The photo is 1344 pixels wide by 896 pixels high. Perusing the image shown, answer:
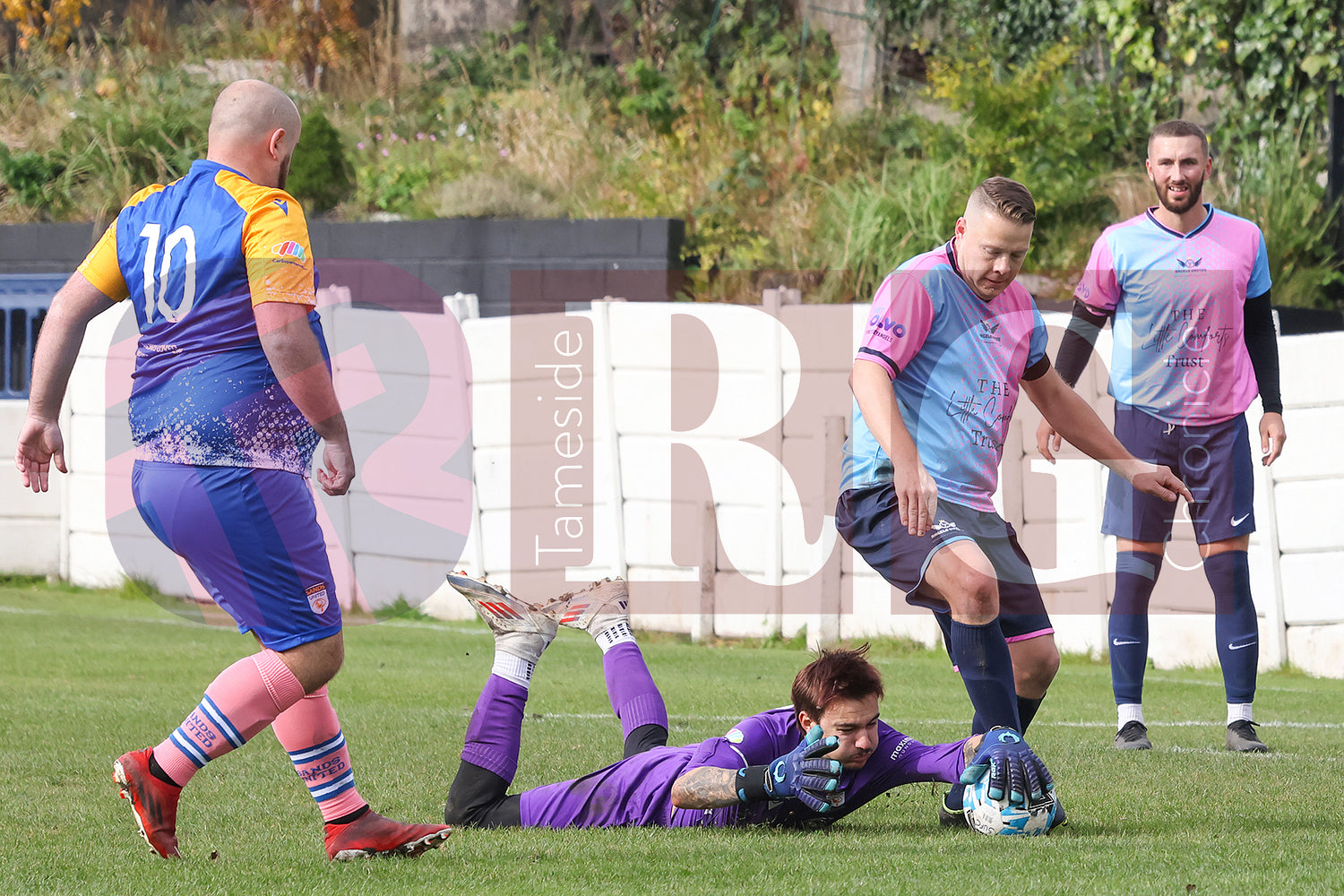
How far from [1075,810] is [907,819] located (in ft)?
1.65

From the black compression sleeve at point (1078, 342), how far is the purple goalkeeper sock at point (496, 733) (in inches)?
114

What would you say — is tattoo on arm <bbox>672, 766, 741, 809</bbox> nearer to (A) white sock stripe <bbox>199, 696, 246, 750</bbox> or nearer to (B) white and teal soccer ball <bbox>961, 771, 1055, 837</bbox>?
(B) white and teal soccer ball <bbox>961, 771, 1055, 837</bbox>

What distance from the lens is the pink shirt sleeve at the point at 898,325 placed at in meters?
4.54

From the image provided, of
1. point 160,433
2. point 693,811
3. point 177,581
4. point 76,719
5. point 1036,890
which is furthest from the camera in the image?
point 177,581

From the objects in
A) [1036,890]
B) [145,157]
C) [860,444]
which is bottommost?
[1036,890]

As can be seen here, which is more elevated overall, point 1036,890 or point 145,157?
point 145,157

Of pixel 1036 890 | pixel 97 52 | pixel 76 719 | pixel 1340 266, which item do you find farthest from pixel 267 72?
pixel 1036 890

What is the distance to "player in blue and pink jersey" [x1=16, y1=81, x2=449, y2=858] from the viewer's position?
394 cm

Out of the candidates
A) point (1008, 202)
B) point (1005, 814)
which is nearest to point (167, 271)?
point (1008, 202)

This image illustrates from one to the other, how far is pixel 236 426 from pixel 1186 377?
12.9 ft

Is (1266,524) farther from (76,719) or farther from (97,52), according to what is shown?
(97,52)

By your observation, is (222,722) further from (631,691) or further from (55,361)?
(631,691)

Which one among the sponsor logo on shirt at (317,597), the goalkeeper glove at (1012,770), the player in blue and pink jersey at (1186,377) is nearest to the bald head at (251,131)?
the sponsor logo on shirt at (317,597)

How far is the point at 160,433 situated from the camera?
4.00 meters
